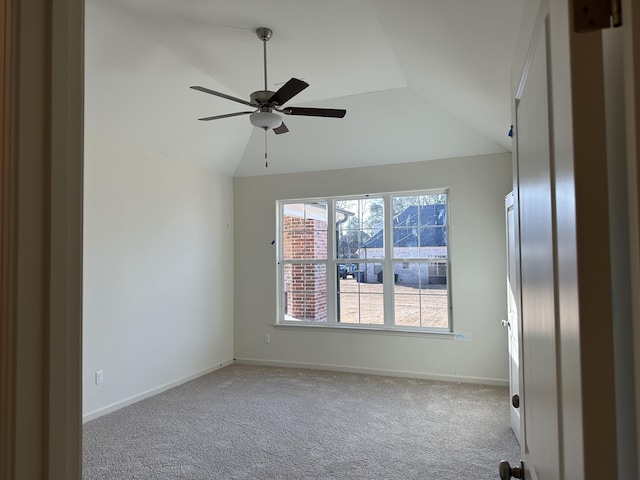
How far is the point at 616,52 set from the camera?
1.73 ft

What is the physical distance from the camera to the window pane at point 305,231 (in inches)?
224

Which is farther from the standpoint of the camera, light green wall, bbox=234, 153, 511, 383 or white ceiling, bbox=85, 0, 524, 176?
light green wall, bbox=234, 153, 511, 383

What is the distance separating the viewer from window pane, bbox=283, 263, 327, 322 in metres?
5.64

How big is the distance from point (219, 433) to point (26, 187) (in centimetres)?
332

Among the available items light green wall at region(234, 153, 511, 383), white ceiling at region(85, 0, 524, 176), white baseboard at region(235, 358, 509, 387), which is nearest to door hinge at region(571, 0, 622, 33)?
white ceiling at region(85, 0, 524, 176)

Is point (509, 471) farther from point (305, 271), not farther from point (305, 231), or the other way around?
point (305, 231)

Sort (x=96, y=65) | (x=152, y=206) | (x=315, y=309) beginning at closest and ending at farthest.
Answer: (x=96, y=65) → (x=152, y=206) → (x=315, y=309)

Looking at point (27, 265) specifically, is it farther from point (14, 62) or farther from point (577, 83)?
point (577, 83)

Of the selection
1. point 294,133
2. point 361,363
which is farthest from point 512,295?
point 294,133

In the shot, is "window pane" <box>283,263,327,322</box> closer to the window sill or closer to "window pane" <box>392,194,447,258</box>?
the window sill

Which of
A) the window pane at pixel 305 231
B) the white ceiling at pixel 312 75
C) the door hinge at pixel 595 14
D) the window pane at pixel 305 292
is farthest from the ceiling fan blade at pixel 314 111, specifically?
the window pane at pixel 305 292

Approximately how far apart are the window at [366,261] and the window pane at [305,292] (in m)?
0.01

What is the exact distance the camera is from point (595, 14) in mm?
524

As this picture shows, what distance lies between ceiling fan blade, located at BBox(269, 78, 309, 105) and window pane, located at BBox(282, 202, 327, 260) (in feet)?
9.26
